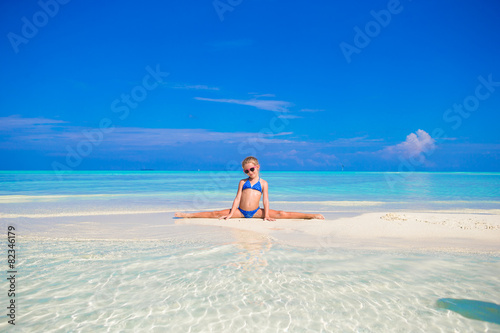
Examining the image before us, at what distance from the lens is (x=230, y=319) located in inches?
121

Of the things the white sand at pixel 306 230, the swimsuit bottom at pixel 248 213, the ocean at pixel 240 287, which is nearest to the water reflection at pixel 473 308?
the ocean at pixel 240 287

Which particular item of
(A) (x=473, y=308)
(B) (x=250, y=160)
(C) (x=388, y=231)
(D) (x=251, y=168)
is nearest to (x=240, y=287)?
(A) (x=473, y=308)

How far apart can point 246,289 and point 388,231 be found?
4.64m

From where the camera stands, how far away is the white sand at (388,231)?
19.7 feet

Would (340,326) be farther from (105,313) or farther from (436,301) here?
(105,313)

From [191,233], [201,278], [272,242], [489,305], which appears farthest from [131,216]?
[489,305]

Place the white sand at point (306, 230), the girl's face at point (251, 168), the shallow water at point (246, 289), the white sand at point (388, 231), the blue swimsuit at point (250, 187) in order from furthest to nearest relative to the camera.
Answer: the blue swimsuit at point (250, 187), the girl's face at point (251, 168), the white sand at point (306, 230), the white sand at point (388, 231), the shallow water at point (246, 289)

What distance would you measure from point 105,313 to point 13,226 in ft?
20.7

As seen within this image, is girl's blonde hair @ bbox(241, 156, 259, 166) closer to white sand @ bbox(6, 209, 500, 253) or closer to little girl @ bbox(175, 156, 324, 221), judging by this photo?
little girl @ bbox(175, 156, 324, 221)

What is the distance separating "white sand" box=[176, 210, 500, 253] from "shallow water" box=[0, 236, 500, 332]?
754mm

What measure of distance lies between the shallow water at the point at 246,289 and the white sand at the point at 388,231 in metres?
0.75

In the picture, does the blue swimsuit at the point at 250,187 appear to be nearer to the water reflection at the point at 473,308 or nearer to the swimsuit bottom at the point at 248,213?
the swimsuit bottom at the point at 248,213

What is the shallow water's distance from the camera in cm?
299

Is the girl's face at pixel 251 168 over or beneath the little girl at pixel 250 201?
over
